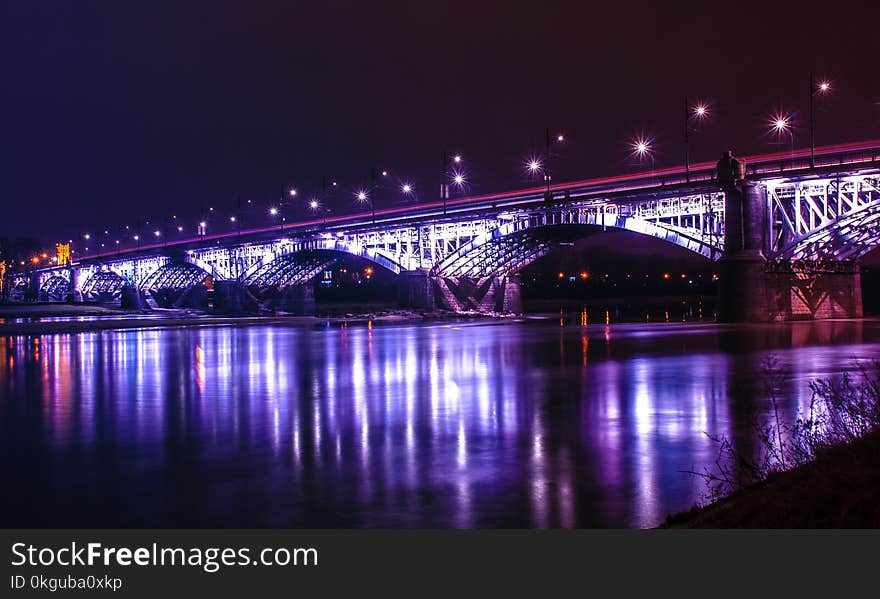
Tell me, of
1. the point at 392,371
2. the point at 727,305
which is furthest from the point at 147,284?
the point at 392,371

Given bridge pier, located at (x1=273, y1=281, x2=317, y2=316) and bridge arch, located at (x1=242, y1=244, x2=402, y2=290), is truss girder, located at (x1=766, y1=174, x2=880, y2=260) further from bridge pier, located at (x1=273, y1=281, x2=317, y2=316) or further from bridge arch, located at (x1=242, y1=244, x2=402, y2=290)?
bridge pier, located at (x1=273, y1=281, x2=317, y2=316)

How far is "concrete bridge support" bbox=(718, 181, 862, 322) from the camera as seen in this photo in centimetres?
5609

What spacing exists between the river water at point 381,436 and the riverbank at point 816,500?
1.20 meters

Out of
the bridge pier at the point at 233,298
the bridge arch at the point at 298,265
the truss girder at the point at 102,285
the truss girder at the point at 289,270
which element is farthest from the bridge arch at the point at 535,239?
the truss girder at the point at 102,285

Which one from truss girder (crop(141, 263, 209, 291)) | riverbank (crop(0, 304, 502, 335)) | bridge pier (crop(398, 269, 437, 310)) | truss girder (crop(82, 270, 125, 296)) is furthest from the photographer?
truss girder (crop(82, 270, 125, 296))

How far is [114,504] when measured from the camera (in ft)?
33.1

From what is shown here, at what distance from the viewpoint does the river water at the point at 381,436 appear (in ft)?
32.1

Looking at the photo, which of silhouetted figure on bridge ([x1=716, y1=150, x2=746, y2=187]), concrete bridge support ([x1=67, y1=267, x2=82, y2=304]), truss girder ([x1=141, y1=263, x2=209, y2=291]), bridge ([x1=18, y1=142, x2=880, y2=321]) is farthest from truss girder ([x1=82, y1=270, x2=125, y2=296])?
silhouetted figure on bridge ([x1=716, y1=150, x2=746, y2=187])

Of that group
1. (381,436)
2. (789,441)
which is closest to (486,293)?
(381,436)

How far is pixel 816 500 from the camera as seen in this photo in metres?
7.01

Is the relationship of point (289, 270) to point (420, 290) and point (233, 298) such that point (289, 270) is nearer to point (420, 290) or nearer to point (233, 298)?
point (233, 298)

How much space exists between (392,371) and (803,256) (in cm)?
4324

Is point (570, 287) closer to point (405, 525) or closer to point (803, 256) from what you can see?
point (803, 256)

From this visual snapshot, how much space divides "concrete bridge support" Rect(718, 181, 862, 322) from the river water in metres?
25.2
